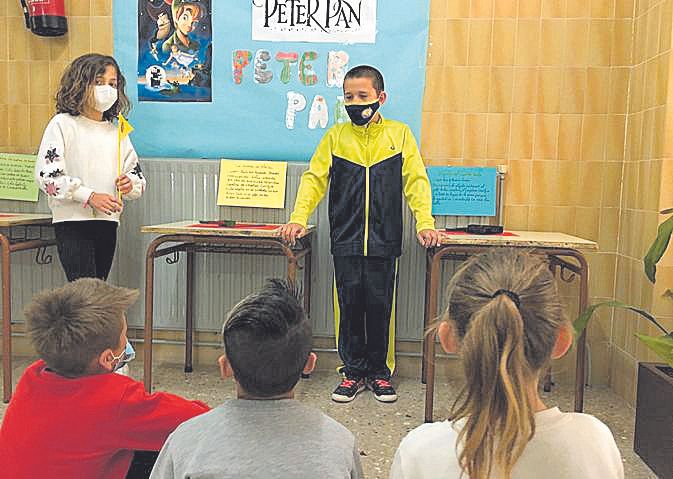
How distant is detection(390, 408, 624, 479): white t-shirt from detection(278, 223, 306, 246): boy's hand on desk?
6.18 feet

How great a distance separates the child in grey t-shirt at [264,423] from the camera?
1.07 m

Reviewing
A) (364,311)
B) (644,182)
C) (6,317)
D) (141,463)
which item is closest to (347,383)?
(364,311)

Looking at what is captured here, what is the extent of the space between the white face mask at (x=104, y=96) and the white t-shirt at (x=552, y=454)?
2350 millimetres

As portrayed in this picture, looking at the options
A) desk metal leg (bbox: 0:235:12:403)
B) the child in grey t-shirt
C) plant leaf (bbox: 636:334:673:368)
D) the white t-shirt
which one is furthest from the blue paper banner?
the white t-shirt

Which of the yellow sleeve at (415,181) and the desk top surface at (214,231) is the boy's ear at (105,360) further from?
the yellow sleeve at (415,181)

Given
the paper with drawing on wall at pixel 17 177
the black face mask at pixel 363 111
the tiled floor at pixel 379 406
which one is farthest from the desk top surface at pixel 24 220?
the black face mask at pixel 363 111

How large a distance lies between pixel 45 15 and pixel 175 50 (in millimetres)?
619

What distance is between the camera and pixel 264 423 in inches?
43.6

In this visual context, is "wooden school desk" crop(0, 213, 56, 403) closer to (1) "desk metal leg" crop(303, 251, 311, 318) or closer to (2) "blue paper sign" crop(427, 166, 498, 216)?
(1) "desk metal leg" crop(303, 251, 311, 318)

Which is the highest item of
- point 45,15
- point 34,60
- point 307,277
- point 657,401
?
point 45,15

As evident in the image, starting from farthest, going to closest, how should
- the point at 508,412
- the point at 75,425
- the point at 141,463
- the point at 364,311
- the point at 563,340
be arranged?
the point at 364,311 < the point at 141,463 < the point at 75,425 < the point at 563,340 < the point at 508,412

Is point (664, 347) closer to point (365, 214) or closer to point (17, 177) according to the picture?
point (365, 214)

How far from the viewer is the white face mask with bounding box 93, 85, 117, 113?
2.98m

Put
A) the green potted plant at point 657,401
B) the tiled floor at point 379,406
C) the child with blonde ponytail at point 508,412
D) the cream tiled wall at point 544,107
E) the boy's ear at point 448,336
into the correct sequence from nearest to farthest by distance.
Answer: the child with blonde ponytail at point 508,412
the boy's ear at point 448,336
the green potted plant at point 657,401
the tiled floor at point 379,406
the cream tiled wall at point 544,107
